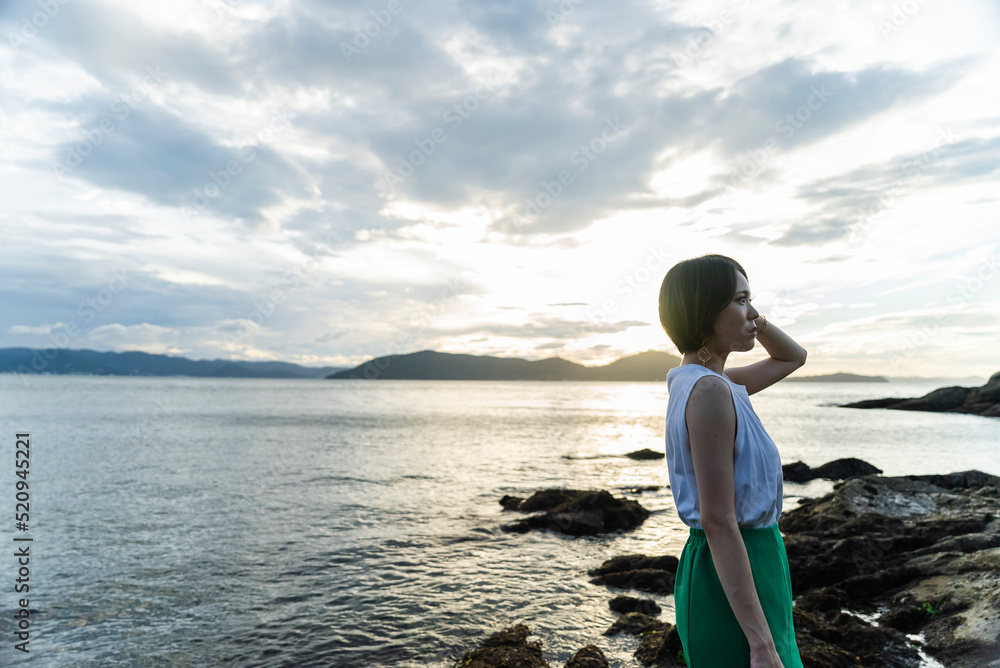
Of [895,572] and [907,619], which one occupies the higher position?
[895,572]

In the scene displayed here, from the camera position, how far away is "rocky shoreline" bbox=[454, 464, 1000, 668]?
293 inches

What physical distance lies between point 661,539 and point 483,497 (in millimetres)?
8508

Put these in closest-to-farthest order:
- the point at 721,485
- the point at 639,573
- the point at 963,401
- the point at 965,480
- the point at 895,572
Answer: the point at 721,485
the point at 895,572
the point at 639,573
the point at 965,480
the point at 963,401

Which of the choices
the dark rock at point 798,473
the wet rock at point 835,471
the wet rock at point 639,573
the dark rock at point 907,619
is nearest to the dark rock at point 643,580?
the wet rock at point 639,573

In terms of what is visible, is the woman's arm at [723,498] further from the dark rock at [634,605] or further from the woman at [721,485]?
the dark rock at [634,605]

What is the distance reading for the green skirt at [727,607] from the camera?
2213mm

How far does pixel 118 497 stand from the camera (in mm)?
22203

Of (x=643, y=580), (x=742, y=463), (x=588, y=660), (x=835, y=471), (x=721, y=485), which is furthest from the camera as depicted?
(x=835, y=471)

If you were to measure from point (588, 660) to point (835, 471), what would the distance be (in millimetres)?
24342

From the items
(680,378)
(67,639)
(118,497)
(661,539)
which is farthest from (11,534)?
(680,378)

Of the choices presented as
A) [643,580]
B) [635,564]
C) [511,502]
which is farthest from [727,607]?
[511,502]

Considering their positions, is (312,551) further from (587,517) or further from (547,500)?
(587,517)

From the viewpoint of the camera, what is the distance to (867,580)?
10188 millimetres

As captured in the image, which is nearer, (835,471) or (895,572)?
(895,572)
